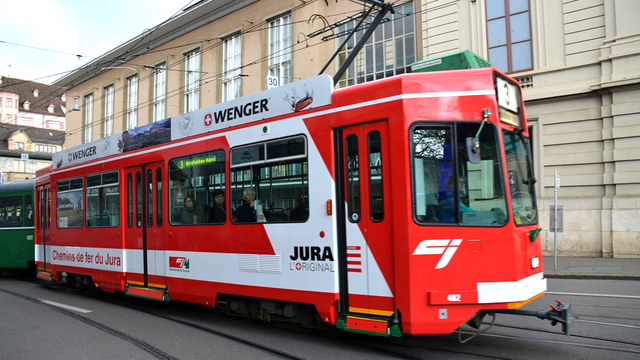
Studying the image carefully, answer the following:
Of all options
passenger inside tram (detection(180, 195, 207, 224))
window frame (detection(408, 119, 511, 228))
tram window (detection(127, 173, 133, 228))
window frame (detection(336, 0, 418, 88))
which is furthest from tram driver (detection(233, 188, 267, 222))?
window frame (detection(336, 0, 418, 88))

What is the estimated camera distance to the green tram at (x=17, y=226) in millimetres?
14305

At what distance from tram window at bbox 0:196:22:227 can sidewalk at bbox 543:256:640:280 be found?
14.5 meters

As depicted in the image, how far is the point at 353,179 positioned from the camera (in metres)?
5.65

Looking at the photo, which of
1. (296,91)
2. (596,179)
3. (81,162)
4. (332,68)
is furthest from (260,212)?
(332,68)

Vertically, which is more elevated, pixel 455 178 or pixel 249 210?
pixel 455 178

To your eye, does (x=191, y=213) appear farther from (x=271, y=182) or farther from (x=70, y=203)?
(x=70, y=203)

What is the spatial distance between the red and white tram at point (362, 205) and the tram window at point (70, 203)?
11.6 feet

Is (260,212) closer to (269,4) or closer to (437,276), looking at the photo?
(437,276)

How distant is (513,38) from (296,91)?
13.0m

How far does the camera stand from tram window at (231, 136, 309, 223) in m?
6.15

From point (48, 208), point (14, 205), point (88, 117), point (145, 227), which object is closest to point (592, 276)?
point (145, 227)

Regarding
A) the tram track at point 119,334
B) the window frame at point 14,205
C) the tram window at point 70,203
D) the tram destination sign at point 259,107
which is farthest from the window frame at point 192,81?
the tram destination sign at point 259,107

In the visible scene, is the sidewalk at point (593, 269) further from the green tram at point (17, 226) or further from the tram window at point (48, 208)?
the green tram at point (17, 226)

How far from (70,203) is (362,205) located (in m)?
8.01
